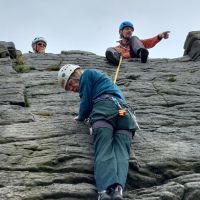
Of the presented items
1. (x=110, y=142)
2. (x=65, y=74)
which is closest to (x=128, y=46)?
(x=65, y=74)

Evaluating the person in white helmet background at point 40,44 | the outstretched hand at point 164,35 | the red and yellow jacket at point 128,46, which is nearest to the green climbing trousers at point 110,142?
the red and yellow jacket at point 128,46

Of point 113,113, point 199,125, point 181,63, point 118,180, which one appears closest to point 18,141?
point 113,113

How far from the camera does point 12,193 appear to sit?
11539mm

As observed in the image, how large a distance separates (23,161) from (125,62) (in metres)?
11.7

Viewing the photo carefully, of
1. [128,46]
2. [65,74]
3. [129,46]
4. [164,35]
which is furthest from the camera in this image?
[164,35]

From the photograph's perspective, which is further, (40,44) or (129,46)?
(40,44)

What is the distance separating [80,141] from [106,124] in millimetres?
948

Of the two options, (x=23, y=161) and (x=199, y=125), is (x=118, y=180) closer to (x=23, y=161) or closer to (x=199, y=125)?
(x=23, y=161)

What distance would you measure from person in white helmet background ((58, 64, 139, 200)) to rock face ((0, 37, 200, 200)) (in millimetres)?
378

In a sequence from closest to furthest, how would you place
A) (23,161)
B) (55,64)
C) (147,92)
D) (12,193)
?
(12,193) → (23,161) → (147,92) → (55,64)

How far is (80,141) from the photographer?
13.8m

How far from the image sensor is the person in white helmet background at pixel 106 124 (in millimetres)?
11766

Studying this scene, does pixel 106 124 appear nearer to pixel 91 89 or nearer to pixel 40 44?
pixel 91 89

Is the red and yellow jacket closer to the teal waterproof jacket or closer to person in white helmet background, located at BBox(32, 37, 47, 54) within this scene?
person in white helmet background, located at BBox(32, 37, 47, 54)
